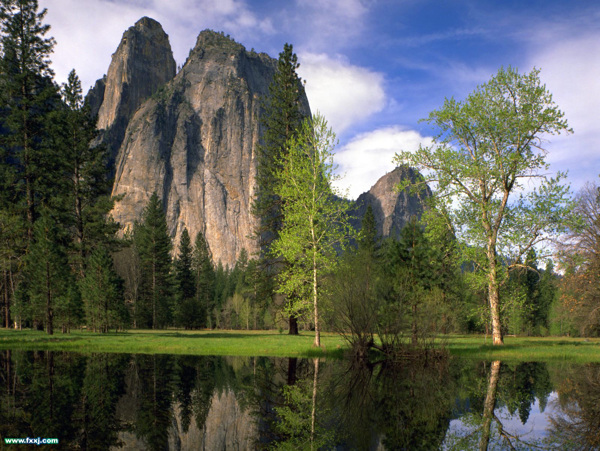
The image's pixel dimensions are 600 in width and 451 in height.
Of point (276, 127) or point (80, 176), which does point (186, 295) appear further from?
point (276, 127)

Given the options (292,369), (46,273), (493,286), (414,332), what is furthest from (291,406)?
(46,273)

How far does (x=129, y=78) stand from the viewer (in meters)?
178

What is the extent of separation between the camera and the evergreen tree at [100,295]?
1131 inches

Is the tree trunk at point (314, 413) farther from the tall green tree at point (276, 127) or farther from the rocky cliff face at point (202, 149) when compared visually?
the rocky cliff face at point (202, 149)

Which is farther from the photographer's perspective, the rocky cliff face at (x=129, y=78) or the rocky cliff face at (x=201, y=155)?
the rocky cliff face at (x=129, y=78)

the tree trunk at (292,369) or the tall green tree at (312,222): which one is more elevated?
the tall green tree at (312,222)

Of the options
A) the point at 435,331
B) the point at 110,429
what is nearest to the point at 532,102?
the point at 435,331

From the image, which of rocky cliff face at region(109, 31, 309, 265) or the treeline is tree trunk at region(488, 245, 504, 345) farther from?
rocky cliff face at region(109, 31, 309, 265)

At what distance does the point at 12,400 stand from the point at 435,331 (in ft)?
48.2

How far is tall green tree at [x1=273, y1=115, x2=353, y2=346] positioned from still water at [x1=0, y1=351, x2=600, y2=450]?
558 cm

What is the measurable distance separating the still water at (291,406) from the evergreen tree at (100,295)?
1332cm

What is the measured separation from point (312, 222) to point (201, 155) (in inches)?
5606

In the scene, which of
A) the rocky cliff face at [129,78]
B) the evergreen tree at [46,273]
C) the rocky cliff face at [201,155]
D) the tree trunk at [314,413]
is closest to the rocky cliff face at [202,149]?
the rocky cliff face at [201,155]

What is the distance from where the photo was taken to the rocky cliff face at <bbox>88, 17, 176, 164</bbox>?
579 feet
